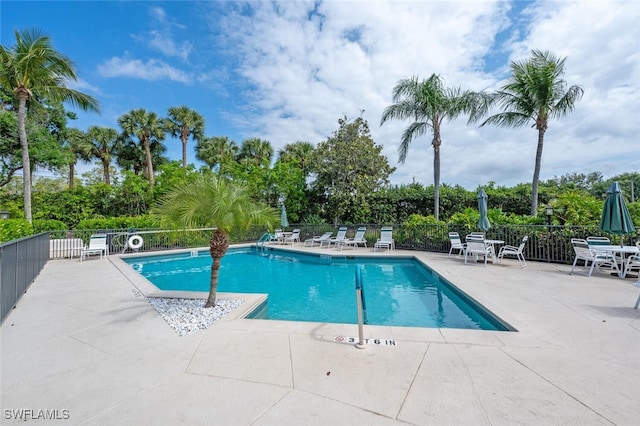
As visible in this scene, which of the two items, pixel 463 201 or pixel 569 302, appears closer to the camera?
pixel 569 302

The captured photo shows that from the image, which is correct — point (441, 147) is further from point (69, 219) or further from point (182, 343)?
point (69, 219)

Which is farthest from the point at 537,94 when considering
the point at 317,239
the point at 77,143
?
the point at 77,143

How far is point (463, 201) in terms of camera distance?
701 inches

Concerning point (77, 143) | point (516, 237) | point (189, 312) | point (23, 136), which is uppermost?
point (77, 143)

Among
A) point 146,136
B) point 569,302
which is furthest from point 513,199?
point 146,136

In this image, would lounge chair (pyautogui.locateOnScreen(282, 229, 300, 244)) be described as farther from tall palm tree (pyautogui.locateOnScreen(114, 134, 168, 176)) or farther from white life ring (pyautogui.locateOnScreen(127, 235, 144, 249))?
tall palm tree (pyautogui.locateOnScreen(114, 134, 168, 176))

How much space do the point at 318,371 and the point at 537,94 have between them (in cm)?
1438

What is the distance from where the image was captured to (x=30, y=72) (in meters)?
11.4

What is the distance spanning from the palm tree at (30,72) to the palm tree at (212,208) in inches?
488

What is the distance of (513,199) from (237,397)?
21002 millimetres

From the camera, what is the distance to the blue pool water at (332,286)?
5000 millimetres

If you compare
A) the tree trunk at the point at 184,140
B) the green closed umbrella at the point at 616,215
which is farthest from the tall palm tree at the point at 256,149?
the green closed umbrella at the point at 616,215

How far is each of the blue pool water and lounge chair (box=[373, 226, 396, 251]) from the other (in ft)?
5.98

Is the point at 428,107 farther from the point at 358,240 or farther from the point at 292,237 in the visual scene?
the point at 292,237
